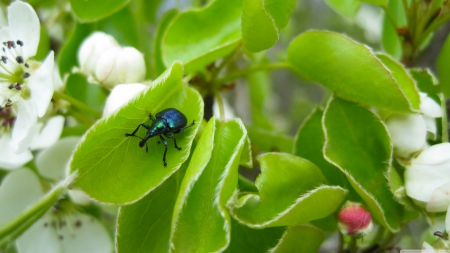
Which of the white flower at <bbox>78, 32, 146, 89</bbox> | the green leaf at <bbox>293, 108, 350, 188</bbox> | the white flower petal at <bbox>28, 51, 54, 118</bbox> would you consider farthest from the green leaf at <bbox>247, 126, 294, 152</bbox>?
the white flower petal at <bbox>28, 51, 54, 118</bbox>

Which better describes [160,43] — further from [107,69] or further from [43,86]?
[43,86]

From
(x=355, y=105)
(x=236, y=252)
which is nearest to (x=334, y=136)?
(x=355, y=105)

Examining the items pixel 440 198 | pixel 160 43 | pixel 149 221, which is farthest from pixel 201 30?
pixel 440 198

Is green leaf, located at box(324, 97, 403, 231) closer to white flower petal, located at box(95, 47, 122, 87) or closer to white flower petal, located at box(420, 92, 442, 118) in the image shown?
white flower petal, located at box(420, 92, 442, 118)

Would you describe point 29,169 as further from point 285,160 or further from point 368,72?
point 368,72

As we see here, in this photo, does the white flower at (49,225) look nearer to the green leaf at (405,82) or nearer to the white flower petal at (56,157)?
the white flower petal at (56,157)

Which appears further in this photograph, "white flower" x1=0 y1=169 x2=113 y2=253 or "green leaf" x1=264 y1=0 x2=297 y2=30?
"white flower" x1=0 y1=169 x2=113 y2=253
